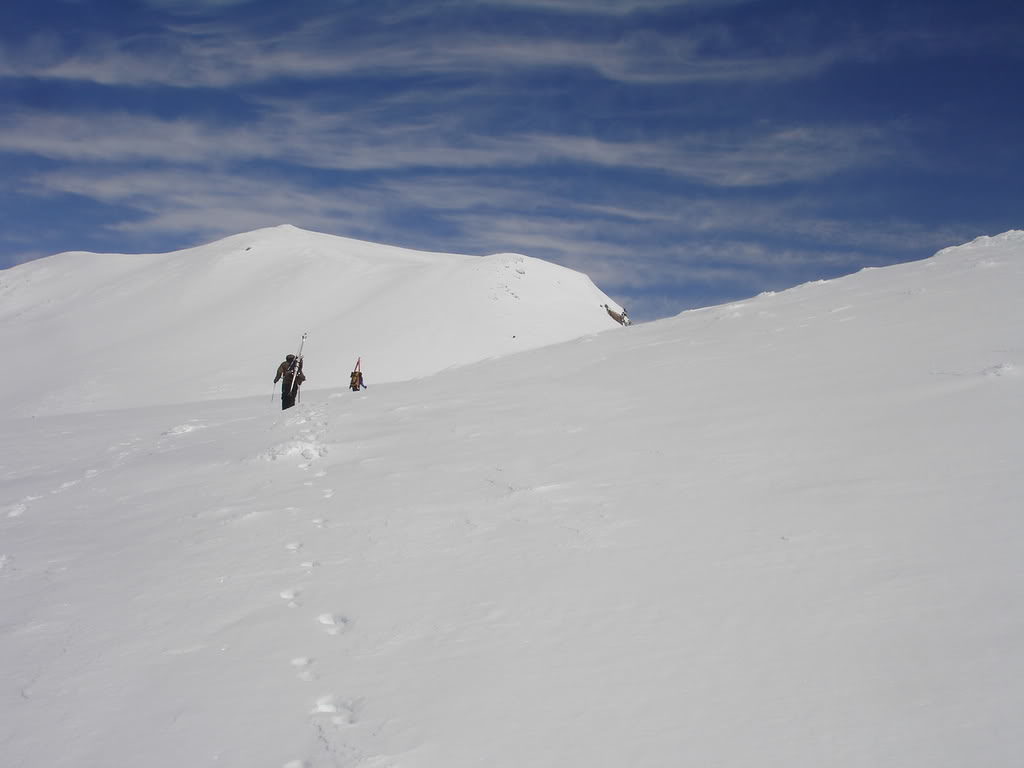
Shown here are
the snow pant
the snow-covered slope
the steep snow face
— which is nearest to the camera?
the snow-covered slope

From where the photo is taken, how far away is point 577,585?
4445 mm

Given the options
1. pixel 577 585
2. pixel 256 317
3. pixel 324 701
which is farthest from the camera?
pixel 256 317

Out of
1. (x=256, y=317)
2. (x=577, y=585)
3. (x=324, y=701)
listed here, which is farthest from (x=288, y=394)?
(x=256, y=317)

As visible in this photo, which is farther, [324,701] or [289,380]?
[289,380]

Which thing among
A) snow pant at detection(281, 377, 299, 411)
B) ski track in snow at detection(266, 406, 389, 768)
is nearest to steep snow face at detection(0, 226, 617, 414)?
snow pant at detection(281, 377, 299, 411)

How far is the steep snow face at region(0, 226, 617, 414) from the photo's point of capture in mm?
31828

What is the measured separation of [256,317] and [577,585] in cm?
3745

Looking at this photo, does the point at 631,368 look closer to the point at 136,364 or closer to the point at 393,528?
the point at 393,528

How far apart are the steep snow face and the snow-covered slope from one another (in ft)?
76.4

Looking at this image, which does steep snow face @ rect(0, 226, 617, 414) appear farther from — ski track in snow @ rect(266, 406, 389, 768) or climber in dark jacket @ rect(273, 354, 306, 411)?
ski track in snow @ rect(266, 406, 389, 768)

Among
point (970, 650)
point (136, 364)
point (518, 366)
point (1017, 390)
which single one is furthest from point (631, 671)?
point (136, 364)

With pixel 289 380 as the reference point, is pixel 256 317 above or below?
above

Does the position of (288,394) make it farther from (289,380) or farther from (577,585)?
(577,585)

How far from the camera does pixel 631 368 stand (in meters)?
10.9
